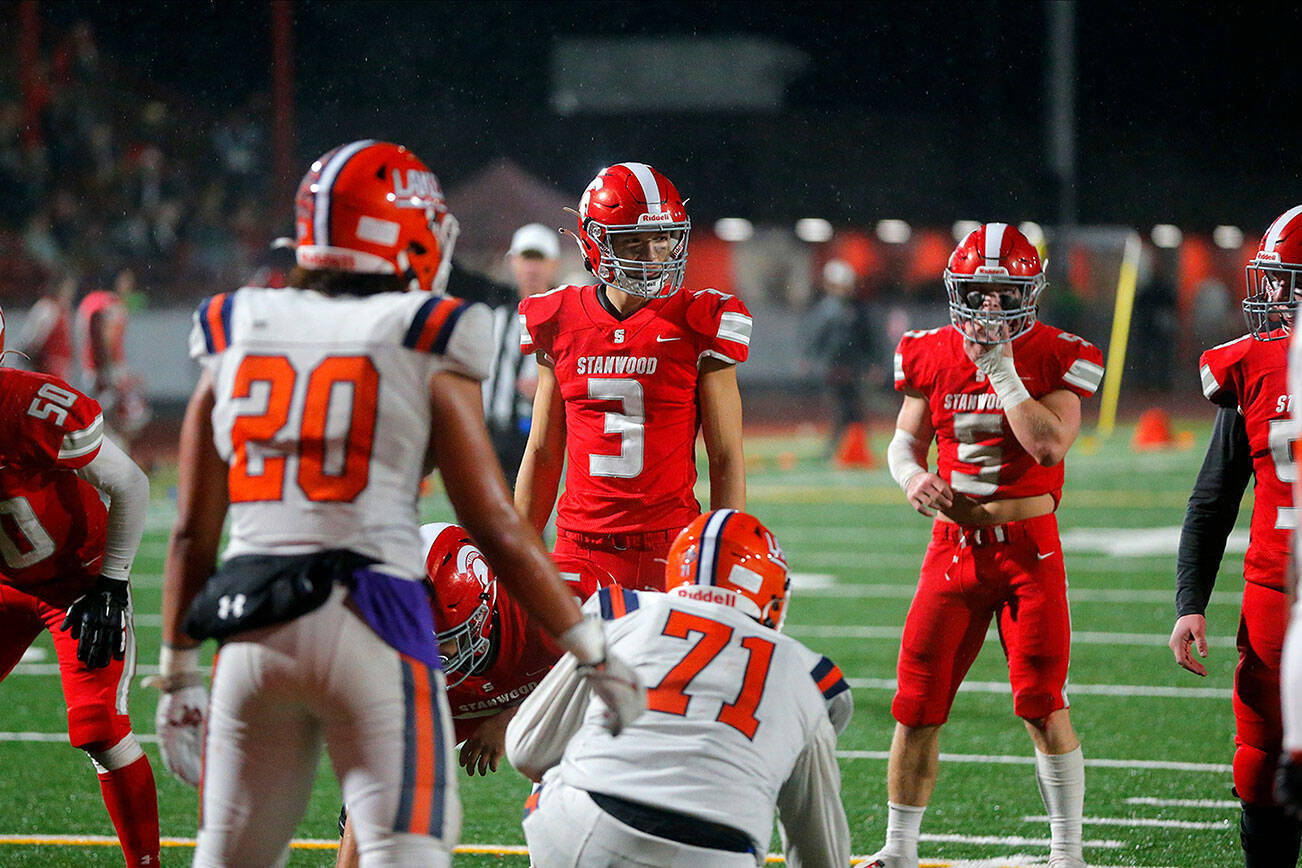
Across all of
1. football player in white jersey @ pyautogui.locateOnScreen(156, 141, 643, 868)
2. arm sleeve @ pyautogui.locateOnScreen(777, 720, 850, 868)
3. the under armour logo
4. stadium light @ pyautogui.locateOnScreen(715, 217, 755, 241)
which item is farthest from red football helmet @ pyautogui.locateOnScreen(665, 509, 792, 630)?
stadium light @ pyautogui.locateOnScreen(715, 217, 755, 241)

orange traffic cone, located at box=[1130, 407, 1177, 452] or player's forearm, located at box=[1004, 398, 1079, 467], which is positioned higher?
player's forearm, located at box=[1004, 398, 1079, 467]

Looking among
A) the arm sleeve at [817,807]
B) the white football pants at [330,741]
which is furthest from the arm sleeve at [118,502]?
the arm sleeve at [817,807]

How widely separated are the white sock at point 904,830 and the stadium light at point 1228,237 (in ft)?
73.1

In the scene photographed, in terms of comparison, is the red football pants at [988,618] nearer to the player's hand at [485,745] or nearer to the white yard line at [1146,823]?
the white yard line at [1146,823]

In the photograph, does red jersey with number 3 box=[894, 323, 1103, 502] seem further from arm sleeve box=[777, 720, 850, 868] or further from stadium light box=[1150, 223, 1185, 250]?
stadium light box=[1150, 223, 1185, 250]

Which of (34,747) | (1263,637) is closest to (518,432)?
(34,747)

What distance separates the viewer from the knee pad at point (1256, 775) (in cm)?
321

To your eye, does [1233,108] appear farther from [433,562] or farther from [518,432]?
[433,562]

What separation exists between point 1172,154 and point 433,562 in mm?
21323

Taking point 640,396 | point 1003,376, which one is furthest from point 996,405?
point 640,396

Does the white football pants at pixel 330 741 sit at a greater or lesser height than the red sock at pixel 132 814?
greater

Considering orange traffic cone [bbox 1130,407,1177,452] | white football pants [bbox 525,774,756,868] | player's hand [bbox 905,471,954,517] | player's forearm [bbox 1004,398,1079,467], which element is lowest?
orange traffic cone [bbox 1130,407,1177,452]

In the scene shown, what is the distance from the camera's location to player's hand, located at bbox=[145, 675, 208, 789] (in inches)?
94.4

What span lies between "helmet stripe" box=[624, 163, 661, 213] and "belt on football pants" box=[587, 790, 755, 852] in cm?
172
